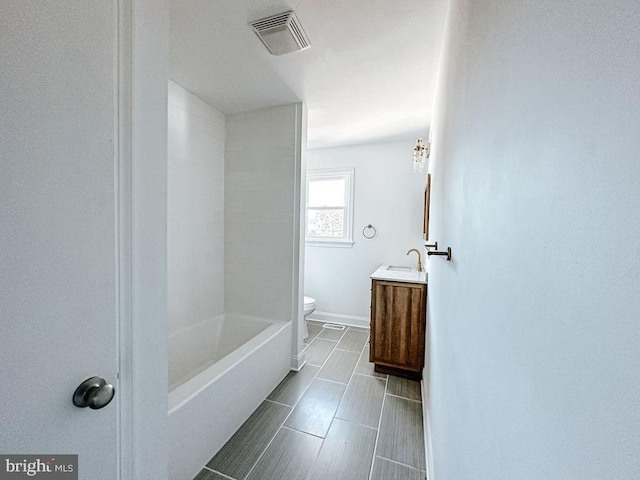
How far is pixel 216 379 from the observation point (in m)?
1.48

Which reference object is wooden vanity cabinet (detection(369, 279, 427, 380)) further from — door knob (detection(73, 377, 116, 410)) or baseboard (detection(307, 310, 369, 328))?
door knob (detection(73, 377, 116, 410))

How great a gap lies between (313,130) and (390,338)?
7.79 feet

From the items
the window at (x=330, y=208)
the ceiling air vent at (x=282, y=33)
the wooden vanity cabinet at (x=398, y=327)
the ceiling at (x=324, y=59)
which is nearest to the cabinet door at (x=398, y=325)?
the wooden vanity cabinet at (x=398, y=327)

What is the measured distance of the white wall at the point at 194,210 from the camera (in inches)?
81.8

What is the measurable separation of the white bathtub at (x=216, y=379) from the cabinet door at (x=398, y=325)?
83 cm

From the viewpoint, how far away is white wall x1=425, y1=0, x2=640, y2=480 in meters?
0.21

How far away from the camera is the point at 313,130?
9.68 feet

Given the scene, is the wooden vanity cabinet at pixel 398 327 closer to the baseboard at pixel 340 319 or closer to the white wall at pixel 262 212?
the white wall at pixel 262 212

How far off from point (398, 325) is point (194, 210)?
6.92ft

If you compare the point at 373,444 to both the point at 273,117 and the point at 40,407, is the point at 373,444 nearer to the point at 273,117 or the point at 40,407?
the point at 40,407

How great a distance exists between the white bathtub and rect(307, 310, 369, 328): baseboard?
51.9 inches

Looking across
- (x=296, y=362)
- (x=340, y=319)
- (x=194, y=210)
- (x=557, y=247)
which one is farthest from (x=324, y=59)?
(x=340, y=319)

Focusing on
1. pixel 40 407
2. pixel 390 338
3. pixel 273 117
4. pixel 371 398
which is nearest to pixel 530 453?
pixel 40 407

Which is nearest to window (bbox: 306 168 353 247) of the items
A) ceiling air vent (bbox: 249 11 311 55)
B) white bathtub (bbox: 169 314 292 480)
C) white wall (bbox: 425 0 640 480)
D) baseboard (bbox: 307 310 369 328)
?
baseboard (bbox: 307 310 369 328)
